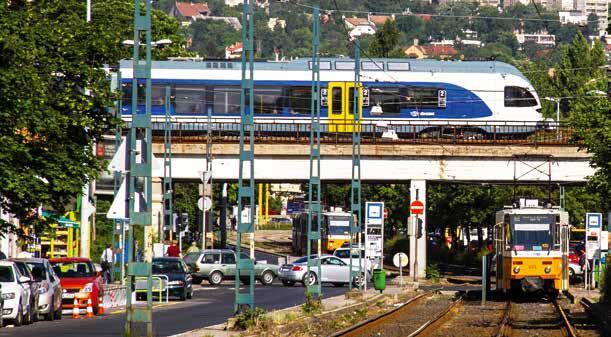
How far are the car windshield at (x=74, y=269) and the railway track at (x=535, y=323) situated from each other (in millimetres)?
10907

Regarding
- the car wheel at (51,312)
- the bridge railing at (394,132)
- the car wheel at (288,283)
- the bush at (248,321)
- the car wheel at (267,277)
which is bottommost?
the car wheel at (288,283)

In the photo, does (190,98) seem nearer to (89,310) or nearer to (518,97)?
(518,97)

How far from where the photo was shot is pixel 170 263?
4947 centimetres

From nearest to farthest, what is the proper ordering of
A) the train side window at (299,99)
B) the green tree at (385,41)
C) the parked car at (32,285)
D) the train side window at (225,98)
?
the parked car at (32,285), the train side window at (225,98), the train side window at (299,99), the green tree at (385,41)

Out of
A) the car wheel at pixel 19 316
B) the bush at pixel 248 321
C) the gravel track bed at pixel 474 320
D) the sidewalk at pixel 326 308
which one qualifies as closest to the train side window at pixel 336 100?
the sidewalk at pixel 326 308

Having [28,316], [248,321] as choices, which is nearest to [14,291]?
[28,316]

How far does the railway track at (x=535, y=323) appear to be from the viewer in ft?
111

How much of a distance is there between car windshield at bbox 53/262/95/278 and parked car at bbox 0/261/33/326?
6.10 m

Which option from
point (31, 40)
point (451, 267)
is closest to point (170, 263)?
point (31, 40)

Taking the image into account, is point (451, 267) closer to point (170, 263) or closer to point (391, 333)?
point (170, 263)

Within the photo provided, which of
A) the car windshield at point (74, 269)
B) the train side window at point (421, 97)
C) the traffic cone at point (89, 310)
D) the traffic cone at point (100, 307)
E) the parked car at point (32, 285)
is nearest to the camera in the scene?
the parked car at point (32, 285)

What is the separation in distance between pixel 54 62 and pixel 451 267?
164 ft

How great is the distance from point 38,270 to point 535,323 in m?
12.3

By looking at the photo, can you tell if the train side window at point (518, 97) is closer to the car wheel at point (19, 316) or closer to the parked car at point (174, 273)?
the parked car at point (174, 273)
